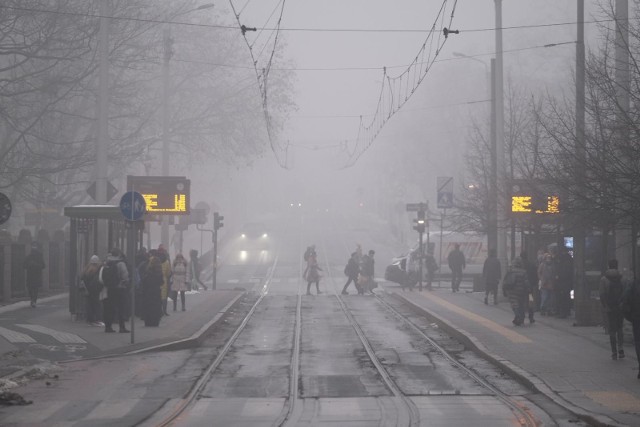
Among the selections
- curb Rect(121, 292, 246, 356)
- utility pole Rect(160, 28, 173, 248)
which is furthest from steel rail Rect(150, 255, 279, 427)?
utility pole Rect(160, 28, 173, 248)

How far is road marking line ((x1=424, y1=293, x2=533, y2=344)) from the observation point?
21547 mm

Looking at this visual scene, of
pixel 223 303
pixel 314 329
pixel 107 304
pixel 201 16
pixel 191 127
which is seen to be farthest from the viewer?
pixel 201 16

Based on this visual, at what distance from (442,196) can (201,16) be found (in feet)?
83.6

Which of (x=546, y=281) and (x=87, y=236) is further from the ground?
(x=87, y=236)

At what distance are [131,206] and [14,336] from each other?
11.3 ft

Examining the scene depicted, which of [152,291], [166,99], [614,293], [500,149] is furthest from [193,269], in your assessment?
[614,293]

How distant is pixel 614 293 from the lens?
17.8 m

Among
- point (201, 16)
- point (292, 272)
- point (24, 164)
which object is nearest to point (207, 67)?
point (201, 16)

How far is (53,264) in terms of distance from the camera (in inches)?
1442

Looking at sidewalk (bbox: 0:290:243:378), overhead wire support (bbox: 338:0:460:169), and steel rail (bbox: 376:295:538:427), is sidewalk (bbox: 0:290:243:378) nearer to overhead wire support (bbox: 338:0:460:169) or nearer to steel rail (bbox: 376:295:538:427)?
steel rail (bbox: 376:295:538:427)

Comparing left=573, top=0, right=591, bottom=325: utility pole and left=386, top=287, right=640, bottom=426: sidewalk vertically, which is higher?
left=573, top=0, right=591, bottom=325: utility pole

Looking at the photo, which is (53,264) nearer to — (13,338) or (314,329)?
(314,329)

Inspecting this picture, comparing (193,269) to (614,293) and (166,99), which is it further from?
(614,293)

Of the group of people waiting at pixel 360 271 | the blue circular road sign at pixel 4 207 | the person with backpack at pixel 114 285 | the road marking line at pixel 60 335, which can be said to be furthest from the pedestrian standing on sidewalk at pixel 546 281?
the group of people waiting at pixel 360 271
